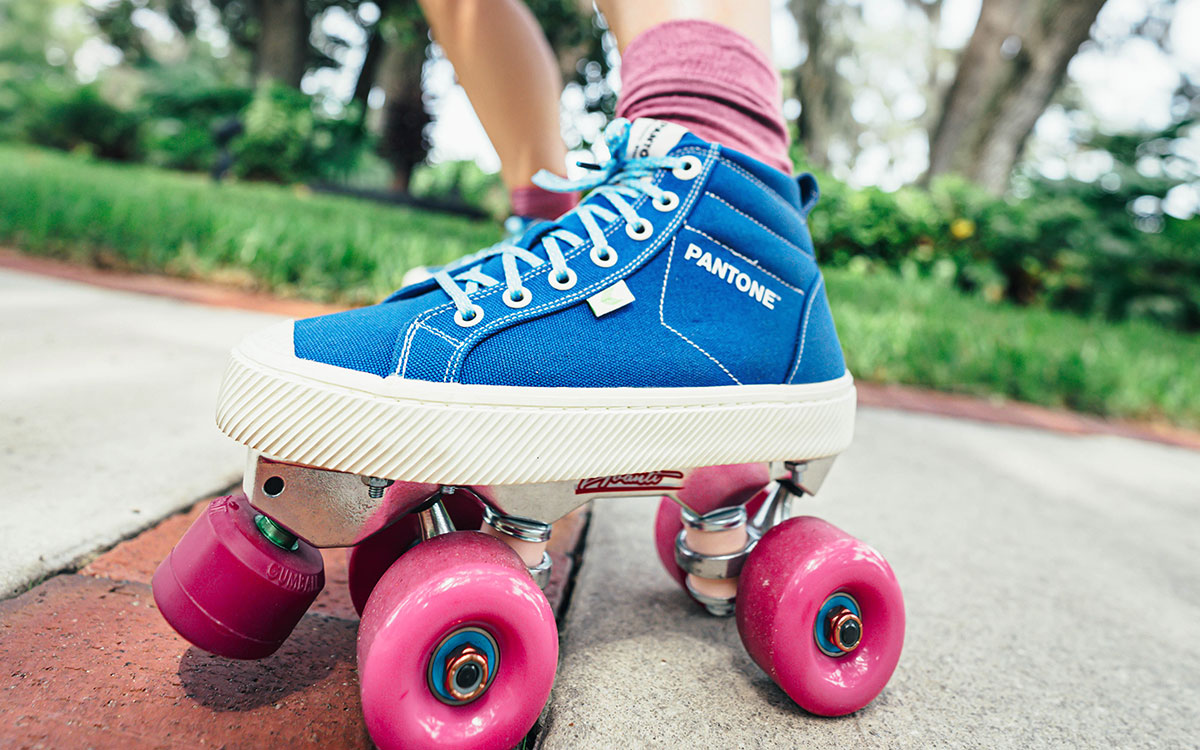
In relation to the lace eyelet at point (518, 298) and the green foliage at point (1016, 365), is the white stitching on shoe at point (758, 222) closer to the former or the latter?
the lace eyelet at point (518, 298)

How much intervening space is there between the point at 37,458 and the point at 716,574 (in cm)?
91

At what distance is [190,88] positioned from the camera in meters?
10.8

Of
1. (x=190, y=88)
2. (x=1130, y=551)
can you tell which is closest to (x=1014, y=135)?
(x=1130, y=551)

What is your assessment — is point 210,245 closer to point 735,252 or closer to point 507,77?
point 507,77

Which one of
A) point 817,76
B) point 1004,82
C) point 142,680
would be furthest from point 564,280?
point 817,76

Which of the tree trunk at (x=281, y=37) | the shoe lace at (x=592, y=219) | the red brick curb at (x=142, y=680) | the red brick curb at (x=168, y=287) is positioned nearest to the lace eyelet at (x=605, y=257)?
the shoe lace at (x=592, y=219)

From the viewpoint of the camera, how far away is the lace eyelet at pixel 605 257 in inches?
31.6

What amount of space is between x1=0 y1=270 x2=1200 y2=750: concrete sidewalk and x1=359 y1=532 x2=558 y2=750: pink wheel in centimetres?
7

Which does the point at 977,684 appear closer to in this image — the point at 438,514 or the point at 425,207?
the point at 438,514

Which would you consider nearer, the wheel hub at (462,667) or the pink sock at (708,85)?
the wheel hub at (462,667)

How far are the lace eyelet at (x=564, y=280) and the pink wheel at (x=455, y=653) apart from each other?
0.92 feet

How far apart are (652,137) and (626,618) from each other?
57 centimetres

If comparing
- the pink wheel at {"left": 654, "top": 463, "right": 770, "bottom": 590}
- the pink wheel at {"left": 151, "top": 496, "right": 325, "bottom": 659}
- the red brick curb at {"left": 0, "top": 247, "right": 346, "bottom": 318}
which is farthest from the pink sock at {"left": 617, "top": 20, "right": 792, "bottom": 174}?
the red brick curb at {"left": 0, "top": 247, "right": 346, "bottom": 318}

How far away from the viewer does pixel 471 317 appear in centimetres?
74
